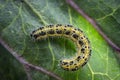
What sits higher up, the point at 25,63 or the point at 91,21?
the point at 91,21

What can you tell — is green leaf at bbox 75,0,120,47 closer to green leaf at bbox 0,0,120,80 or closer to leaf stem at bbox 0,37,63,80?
green leaf at bbox 0,0,120,80

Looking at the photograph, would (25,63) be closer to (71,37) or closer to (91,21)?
(71,37)

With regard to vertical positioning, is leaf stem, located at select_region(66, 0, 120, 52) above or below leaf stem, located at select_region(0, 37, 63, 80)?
above

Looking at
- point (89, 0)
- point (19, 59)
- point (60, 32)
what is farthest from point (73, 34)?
point (19, 59)

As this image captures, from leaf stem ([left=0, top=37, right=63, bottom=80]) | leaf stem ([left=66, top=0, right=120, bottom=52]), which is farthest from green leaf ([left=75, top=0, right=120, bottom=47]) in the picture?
leaf stem ([left=0, top=37, right=63, bottom=80])

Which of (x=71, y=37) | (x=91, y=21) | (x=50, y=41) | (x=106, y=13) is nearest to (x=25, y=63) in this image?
(x=50, y=41)
